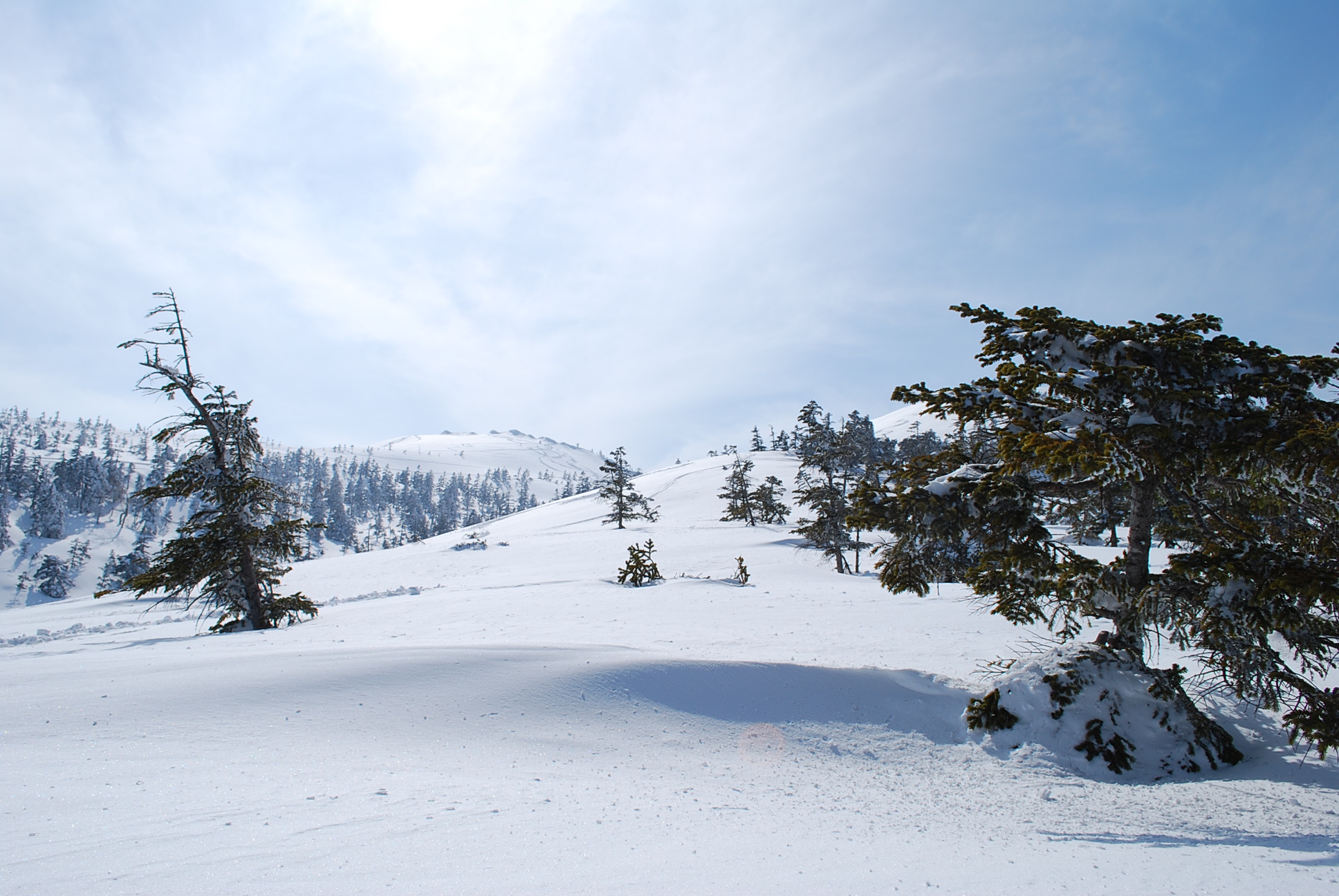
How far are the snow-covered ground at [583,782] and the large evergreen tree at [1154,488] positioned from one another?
153 cm

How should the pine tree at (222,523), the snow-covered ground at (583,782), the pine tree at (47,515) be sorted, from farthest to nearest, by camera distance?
the pine tree at (47,515)
the pine tree at (222,523)
the snow-covered ground at (583,782)

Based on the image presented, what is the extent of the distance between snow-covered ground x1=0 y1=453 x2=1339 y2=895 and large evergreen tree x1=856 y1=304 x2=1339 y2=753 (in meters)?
1.53

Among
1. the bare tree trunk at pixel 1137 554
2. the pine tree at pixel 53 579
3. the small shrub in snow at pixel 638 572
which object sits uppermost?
the bare tree trunk at pixel 1137 554

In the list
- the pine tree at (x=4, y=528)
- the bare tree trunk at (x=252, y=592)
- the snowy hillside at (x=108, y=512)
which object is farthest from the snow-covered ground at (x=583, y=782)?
the pine tree at (x=4, y=528)

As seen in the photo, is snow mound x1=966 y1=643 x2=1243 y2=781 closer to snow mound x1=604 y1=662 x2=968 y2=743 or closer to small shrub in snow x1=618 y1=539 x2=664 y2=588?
snow mound x1=604 y1=662 x2=968 y2=743

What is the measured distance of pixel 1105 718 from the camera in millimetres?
6367

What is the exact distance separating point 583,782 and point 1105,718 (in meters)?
5.94

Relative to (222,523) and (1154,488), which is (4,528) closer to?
(222,523)

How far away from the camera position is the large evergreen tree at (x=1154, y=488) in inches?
214

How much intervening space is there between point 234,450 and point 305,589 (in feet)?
46.8

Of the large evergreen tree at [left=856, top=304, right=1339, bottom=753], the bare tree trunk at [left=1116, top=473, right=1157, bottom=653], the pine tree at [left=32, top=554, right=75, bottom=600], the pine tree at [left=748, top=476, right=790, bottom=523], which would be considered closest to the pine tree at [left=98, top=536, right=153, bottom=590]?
the pine tree at [left=32, top=554, right=75, bottom=600]

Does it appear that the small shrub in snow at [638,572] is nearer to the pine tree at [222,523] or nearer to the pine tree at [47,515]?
the pine tree at [222,523]

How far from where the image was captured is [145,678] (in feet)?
20.4

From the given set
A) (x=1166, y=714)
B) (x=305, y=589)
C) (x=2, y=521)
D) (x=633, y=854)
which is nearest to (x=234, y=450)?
(x=305, y=589)
